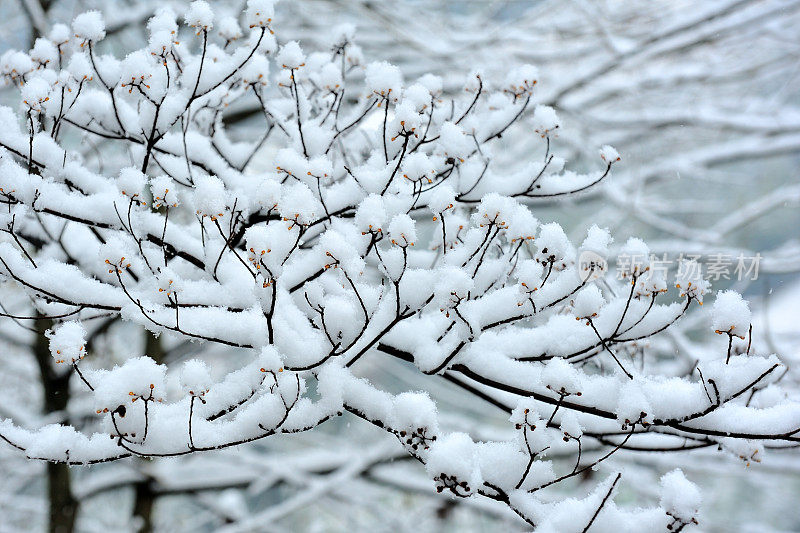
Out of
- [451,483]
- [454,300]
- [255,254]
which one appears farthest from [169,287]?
[451,483]

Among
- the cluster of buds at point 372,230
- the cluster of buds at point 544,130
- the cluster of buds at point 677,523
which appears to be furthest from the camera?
the cluster of buds at point 544,130

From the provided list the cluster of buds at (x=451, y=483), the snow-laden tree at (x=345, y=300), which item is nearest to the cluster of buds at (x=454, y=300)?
the snow-laden tree at (x=345, y=300)

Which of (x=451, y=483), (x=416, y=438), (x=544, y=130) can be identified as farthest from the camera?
(x=544, y=130)

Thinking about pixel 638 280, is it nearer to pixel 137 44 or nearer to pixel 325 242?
pixel 325 242

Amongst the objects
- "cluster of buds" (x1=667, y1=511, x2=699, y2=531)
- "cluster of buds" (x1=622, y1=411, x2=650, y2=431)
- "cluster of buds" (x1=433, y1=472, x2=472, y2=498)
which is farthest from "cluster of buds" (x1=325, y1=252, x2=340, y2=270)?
"cluster of buds" (x1=667, y1=511, x2=699, y2=531)

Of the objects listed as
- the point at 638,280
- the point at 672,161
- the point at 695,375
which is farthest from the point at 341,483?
the point at 672,161

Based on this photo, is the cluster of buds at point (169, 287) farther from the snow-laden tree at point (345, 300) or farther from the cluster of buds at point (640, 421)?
the cluster of buds at point (640, 421)

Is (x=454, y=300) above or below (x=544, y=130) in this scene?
below

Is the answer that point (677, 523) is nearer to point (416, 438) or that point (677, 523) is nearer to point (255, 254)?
point (416, 438)
